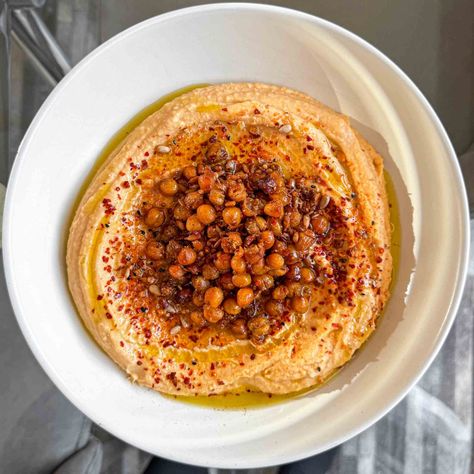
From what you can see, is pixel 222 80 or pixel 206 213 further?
pixel 222 80

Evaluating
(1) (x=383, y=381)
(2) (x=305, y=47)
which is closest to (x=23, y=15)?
(2) (x=305, y=47)

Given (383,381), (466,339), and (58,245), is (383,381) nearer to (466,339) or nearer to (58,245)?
(466,339)

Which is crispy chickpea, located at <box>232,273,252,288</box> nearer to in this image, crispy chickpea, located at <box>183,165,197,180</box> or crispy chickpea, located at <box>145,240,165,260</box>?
crispy chickpea, located at <box>145,240,165,260</box>

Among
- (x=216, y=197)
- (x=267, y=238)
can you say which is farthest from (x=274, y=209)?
(x=216, y=197)

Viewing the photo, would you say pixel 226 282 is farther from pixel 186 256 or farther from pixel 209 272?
pixel 186 256

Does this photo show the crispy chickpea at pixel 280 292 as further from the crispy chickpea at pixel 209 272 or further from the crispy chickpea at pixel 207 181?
the crispy chickpea at pixel 207 181

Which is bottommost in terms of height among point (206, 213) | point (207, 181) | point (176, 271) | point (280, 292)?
point (280, 292)

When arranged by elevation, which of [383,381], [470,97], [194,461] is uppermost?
[470,97]
